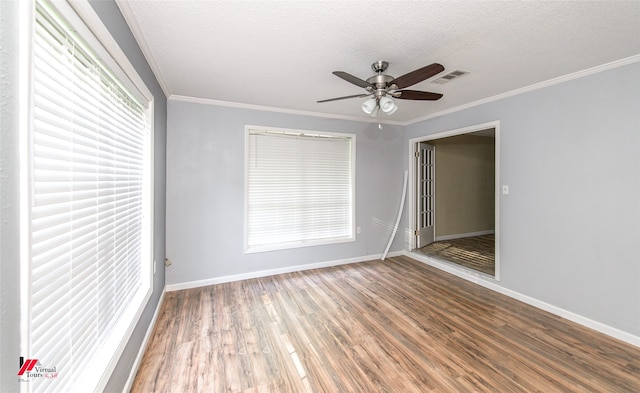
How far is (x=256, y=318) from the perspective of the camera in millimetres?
2639

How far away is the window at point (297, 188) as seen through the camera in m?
3.77

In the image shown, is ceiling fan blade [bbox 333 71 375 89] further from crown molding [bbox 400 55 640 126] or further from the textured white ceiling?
crown molding [bbox 400 55 640 126]

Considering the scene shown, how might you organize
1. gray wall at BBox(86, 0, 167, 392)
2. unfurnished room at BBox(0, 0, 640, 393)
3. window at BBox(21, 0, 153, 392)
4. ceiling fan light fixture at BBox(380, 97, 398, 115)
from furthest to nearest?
ceiling fan light fixture at BBox(380, 97, 398, 115) → gray wall at BBox(86, 0, 167, 392) → unfurnished room at BBox(0, 0, 640, 393) → window at BBox(21, 0, 153, 392)

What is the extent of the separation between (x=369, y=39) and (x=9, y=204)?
2172mm

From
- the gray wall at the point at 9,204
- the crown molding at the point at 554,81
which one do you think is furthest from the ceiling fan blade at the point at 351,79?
the crown molding at the point at 554,81

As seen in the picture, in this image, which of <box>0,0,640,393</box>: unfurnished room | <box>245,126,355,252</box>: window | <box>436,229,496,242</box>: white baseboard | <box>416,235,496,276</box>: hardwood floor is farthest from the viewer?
<box>436,229,496,242</box>: white baseboard

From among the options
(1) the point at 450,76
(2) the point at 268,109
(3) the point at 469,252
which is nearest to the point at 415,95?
(1) the point at 450,76

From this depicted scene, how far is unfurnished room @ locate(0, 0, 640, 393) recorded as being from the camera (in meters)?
1.03

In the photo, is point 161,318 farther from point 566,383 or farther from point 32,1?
point 566,383

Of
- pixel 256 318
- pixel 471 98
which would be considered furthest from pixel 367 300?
pixel 471 98

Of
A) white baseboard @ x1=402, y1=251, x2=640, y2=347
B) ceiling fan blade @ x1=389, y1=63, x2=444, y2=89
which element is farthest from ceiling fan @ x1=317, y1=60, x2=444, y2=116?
white baseboard @ x1=402, y1=251, x2=640, y2=347

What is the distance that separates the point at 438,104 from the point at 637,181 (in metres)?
2.14

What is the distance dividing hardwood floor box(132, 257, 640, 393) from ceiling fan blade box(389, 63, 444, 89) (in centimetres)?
220

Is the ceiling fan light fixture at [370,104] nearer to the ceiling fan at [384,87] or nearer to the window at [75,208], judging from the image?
the ceiling fan at [384,87]
